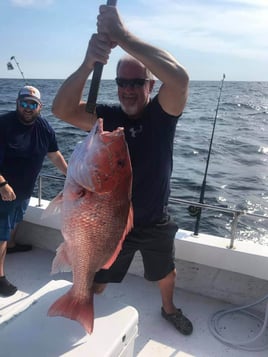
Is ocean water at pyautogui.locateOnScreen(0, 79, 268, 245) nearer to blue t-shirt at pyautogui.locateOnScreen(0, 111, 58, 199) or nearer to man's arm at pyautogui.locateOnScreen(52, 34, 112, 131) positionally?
blue t-shirt at pyautogui.locateOnScreen(0, 111, 58, 199)

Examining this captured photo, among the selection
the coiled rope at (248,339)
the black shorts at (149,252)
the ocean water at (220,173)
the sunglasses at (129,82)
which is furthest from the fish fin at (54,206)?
the ocean water at (220,173)

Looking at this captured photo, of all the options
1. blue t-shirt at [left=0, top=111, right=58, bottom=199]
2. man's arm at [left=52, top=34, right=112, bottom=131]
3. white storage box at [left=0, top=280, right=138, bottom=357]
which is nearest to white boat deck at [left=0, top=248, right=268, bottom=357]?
white storage box at [left=0, top=280, right=138, bottom=357]

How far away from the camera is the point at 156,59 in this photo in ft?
6.17

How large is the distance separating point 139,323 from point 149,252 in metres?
0.77

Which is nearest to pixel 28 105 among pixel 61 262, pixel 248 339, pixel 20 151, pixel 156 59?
pixel 20 151

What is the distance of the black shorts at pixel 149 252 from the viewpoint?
2.87 metres

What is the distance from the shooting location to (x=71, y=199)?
169 cm

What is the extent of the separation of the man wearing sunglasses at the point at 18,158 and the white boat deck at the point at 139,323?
54cm

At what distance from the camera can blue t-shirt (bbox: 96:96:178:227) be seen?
2.52m

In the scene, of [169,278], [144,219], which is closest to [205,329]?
[169,278]

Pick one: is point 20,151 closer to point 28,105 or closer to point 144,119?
point 28,105

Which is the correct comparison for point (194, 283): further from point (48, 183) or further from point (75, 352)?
point (48, 183)

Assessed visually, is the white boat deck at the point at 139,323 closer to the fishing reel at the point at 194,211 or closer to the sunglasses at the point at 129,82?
the fishing reel at the point at 194,211

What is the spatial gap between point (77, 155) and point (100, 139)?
Answer: 0.39ft
